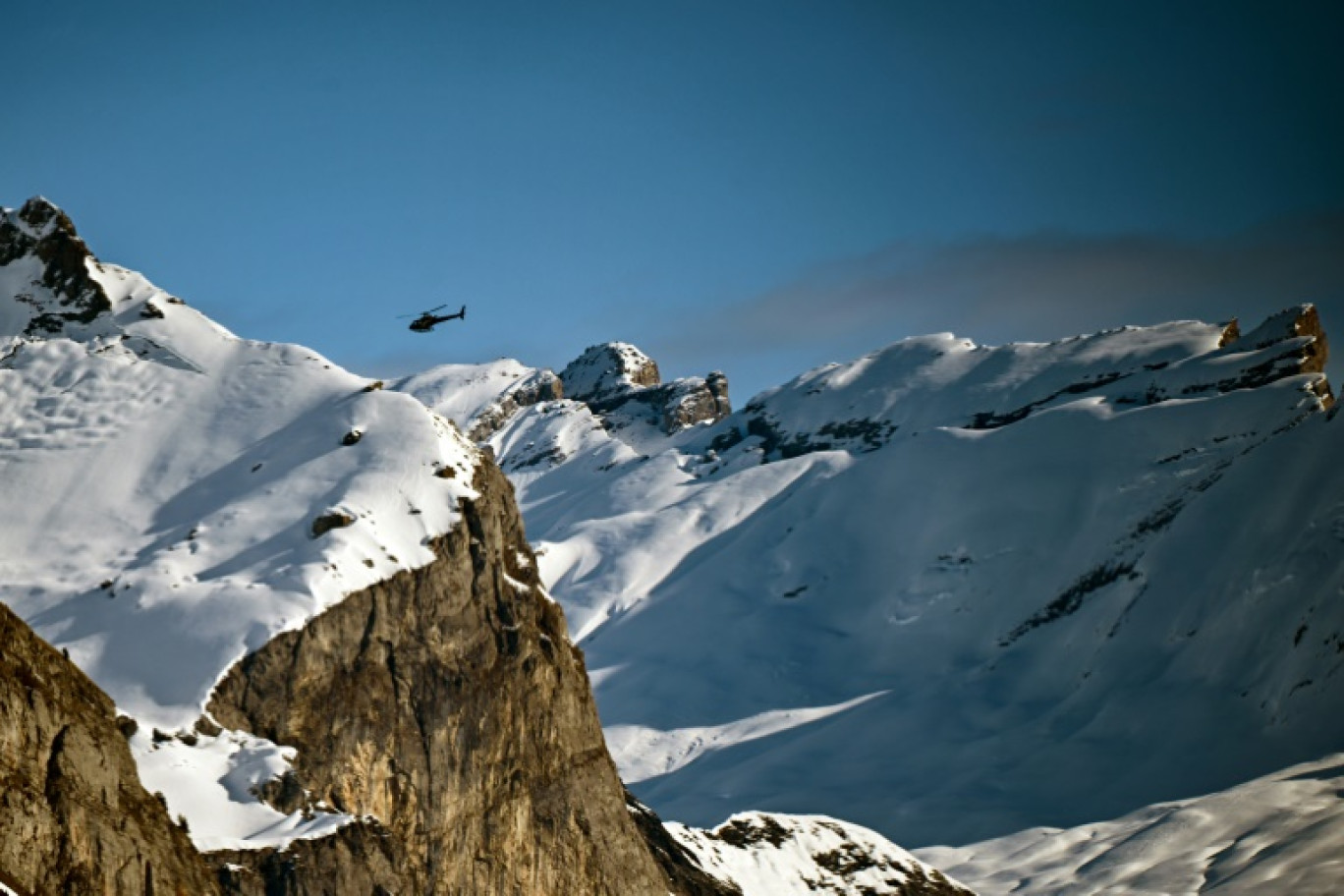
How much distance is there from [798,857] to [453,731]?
127ft

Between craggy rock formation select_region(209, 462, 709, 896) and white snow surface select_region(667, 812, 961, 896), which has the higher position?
craggy rock formation select_region(209, 462, 709, 896)

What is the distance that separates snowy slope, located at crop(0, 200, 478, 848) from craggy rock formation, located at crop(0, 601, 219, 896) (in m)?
18.8

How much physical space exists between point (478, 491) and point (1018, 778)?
338 ft

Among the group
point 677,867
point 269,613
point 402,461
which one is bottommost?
point 677,867

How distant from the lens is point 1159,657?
19725 cm

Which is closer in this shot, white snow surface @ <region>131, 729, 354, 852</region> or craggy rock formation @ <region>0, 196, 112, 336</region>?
white snow surface @ <region>131, 729, 354, 852</region>

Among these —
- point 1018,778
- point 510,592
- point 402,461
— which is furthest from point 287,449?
point 1018,778

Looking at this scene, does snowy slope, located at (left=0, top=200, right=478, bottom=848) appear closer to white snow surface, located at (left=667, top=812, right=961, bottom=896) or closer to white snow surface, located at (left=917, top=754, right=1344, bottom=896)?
white snow surface, located at (left=667, top=812, right=961, bottom=896)

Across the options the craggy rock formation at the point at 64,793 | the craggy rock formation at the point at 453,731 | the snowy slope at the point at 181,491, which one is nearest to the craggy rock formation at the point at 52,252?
the snowy slope at the point at 181,491

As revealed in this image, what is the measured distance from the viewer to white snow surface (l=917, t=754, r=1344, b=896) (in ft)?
456

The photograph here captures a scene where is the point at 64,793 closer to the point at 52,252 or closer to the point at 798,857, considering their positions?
the point at 52,252

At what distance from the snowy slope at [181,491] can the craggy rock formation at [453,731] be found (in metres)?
1.46

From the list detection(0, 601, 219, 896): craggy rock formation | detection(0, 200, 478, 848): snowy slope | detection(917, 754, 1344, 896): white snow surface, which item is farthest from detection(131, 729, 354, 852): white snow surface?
detection(917, 754, 1344, 896): white snow surface

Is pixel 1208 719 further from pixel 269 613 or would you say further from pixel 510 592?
pixel 269 613
